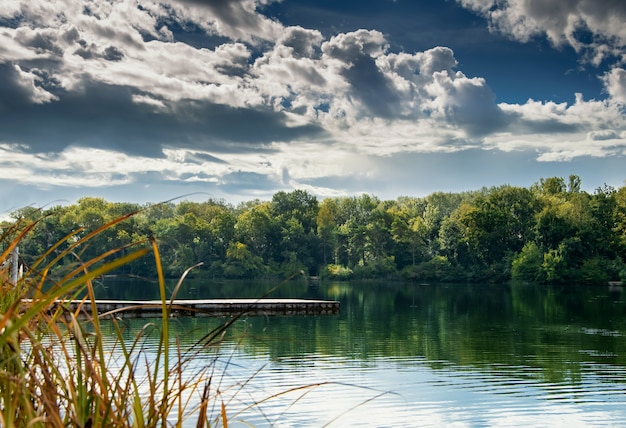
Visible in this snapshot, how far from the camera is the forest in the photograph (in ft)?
179

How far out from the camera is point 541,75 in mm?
70875

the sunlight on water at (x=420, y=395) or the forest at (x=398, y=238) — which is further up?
the forest at (x=398, y=238)

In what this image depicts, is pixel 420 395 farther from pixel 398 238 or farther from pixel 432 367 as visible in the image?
pixel 398 238

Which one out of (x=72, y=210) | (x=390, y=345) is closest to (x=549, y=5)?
(x=390, y=345)

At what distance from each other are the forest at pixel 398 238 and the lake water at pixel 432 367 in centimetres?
2308

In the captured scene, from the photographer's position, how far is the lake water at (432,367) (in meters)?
11.9

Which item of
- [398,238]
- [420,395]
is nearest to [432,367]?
[420,395]

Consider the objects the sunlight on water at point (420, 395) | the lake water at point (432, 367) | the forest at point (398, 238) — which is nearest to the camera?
the sunlight on water at point (420, 395)

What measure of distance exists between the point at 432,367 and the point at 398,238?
4615 centimetres

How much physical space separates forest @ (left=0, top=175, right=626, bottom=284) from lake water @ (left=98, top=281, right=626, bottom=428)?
2308 centimetres

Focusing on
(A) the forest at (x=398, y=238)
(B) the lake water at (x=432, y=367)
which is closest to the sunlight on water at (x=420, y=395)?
(B) the lake water at (x=432, y=367)

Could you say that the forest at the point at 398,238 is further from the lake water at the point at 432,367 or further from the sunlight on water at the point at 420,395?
the sunlight on water at the point at 420,395

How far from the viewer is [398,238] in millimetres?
62688

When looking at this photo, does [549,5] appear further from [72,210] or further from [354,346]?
[72,210]
